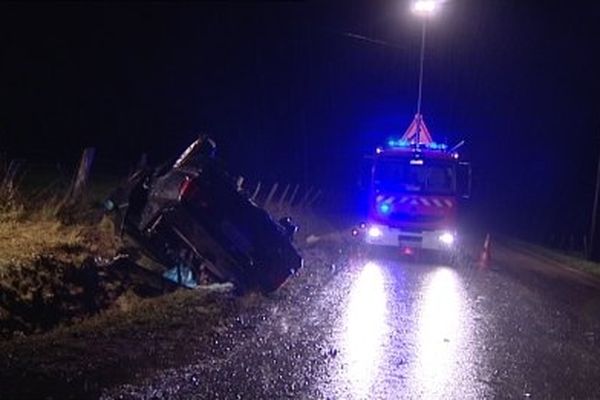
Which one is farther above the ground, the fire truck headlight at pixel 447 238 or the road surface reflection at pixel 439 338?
the road surface reflection at pixel 439 338

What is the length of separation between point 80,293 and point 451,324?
479 cm

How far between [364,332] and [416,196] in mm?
9201

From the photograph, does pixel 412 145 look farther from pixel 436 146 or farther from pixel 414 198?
pixel 414 198

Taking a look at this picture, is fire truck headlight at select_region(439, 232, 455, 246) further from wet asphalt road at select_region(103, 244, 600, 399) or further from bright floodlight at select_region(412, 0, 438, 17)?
bright floodlight at select_region(412, 0, 438, 17)

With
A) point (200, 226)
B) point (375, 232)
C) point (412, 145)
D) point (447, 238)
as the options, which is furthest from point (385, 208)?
point (200, 226)

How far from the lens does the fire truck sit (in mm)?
18047

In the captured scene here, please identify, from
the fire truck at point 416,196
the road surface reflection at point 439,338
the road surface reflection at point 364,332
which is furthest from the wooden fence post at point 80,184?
the fire truck at point 416,196

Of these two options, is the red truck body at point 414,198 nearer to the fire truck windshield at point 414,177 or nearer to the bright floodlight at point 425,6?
the fire truck windshield at point 414,177

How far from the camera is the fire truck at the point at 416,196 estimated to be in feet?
59.2

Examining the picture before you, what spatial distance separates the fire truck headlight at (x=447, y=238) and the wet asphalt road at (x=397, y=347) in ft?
12.6

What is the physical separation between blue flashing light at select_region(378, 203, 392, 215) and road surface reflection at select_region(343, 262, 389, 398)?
4.11 meters

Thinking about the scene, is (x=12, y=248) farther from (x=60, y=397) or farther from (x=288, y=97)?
(x=288, y=97)

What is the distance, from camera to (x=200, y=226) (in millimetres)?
9938

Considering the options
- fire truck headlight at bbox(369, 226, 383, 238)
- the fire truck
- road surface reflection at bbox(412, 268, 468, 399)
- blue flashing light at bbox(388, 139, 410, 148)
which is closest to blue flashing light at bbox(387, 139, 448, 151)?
blue flashing light at bbox(388, 139, 410, 148)
